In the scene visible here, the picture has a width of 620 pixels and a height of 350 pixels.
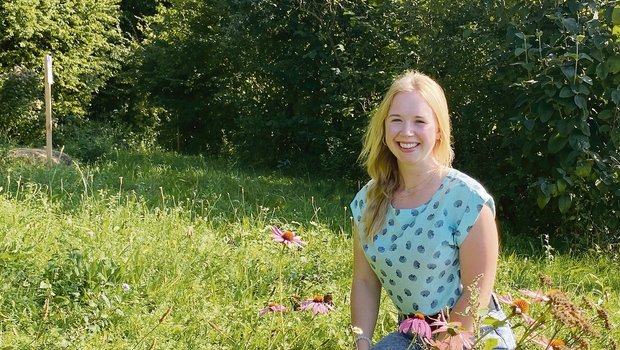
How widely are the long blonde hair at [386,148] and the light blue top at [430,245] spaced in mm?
65

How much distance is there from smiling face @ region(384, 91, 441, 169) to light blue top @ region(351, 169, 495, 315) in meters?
0.13

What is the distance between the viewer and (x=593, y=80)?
5.41m

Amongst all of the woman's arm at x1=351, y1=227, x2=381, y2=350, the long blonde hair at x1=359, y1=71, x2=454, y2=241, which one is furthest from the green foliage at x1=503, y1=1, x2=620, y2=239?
the woman's arm at x1=351, y1=227, x2=381, y2=350

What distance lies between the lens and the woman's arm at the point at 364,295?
97.6 inches

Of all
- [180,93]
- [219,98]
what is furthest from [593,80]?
[180,93]

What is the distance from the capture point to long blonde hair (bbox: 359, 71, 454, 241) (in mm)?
2350

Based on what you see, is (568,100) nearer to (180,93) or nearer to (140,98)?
(180,93)

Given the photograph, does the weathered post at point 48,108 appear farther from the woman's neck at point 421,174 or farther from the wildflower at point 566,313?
the wildflower at point 566,313

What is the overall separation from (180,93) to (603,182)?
357 inches

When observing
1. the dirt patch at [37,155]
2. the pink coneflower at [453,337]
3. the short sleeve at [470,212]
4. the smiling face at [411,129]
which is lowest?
the dirt patch at [37,155]

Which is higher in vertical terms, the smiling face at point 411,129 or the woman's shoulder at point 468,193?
the smiling face at point 411,129

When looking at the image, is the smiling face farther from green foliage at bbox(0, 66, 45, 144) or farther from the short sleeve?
green foliage at bbox(0, 66, 45, 144)

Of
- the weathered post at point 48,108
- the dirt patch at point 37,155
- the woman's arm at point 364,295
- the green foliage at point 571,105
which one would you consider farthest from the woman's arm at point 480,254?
the dirt patch at point 37,155

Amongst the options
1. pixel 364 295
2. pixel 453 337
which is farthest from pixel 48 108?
pixel 453 337
